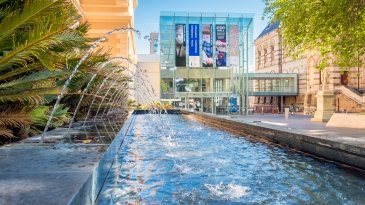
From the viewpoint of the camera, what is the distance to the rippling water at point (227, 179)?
4.43 metres

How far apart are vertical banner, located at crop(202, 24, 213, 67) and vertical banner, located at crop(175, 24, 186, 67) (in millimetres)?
2441

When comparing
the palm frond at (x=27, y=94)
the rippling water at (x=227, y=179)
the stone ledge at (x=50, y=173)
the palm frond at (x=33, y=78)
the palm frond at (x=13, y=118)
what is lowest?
the rippling water at (x=227, y=179)

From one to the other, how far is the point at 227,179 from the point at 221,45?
37.0 metres

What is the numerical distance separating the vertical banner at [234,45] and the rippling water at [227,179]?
3192cm

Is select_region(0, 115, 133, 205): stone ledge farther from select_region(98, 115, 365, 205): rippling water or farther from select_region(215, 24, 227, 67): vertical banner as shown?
select_region(215, 24, 227, 67): vertical banner

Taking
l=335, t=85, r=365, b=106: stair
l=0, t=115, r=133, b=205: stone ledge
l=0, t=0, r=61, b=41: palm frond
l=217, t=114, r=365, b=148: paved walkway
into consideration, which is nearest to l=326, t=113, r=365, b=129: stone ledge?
l=217, t=114, r=365, b=148: paved walkway

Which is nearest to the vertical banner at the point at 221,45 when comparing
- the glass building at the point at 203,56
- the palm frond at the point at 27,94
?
the glass building at the point at 203,56

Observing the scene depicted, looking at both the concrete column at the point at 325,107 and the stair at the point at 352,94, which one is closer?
the concrete column at the point at 325,107

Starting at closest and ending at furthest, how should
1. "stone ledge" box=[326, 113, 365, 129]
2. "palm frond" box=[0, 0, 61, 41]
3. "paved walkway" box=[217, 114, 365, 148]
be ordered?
"palm frond" box=[0, 0, 61, 41]
"paved walkway" box=[217, 114, 365, 148]
"stone ledge" box=[326, 113, 365, 129]

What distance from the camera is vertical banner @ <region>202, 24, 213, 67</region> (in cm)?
4125

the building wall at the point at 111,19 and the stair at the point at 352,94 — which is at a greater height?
the building wall at the point at 111,19

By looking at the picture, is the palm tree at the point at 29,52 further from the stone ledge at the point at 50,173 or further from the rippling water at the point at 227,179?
the rippling water at the point at 227,179

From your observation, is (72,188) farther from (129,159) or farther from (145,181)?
(129,159)

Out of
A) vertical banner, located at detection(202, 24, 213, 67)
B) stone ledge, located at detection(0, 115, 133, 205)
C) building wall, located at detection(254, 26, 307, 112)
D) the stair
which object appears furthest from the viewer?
building wall, located at detection(254, 26, 307, 112)
